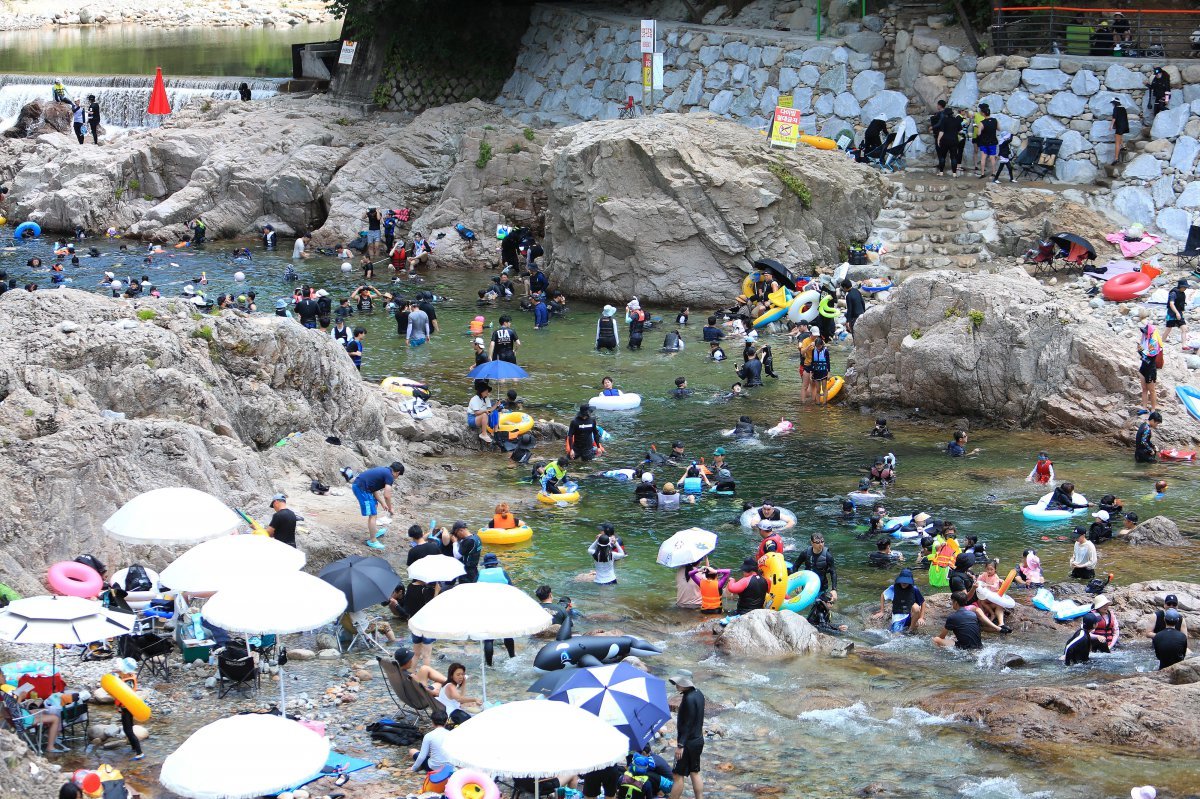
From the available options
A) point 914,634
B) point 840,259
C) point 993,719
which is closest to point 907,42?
point 840,259

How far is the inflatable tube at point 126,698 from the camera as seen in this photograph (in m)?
13.5

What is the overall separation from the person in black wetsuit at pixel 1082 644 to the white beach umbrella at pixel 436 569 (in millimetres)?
7070

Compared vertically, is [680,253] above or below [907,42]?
below

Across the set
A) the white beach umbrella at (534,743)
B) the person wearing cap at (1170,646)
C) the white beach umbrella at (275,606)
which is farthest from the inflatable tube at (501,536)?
the person wearing cap at (1170,646)

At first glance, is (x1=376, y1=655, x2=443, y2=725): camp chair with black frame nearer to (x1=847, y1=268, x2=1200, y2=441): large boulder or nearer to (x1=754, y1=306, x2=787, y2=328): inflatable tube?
(x1=847, y1=268, x2=1200, y2=441): large boulder

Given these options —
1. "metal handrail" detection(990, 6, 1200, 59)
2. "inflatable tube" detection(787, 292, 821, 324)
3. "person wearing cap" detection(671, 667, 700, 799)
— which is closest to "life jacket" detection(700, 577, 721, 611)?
"person wearing cap" detection(671, 667, 700, 799)

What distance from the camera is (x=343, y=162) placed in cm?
4600

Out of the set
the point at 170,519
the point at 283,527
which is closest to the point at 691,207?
the point at 283,527

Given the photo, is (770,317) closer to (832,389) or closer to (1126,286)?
(832,389)

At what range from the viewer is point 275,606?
14281 millimetres

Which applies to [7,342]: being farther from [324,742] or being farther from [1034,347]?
[1034,347]

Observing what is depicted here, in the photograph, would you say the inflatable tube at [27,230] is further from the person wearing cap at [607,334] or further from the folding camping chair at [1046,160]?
the folding camping chair at [1046,160]

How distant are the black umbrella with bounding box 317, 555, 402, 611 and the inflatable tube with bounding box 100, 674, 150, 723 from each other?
3.14 m

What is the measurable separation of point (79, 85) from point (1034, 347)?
4039 centimetres
